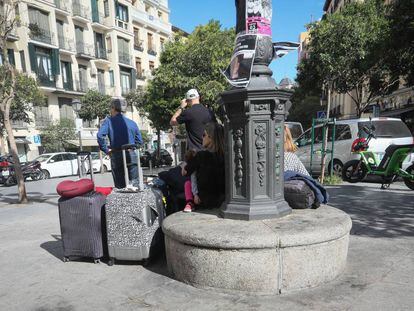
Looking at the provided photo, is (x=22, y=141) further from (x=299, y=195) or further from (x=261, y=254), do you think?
(x=261, y=254)

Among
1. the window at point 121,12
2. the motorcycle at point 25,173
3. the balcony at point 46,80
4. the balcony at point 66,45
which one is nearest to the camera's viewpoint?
the motorcycle at point 25,173

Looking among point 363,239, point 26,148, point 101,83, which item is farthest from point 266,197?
point 101,83

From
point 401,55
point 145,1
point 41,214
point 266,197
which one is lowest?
point 41,214

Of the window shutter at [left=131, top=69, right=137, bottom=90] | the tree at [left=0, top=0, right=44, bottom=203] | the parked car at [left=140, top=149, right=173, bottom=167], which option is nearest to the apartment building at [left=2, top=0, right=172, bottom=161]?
the window shutter at [left=131, top=69, right=137, bottom=90]

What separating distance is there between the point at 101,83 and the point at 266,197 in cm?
3474

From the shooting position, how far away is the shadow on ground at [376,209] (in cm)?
455

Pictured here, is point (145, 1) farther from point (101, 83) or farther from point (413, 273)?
point (413, 273)

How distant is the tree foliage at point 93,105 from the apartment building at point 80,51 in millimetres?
2311

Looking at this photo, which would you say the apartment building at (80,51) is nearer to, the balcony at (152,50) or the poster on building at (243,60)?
the balcony at (152,50)

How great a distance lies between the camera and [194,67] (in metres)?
21.6

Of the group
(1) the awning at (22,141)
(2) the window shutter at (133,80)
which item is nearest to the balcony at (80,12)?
(2) the window shutter at (133,80)

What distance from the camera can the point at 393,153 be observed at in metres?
7.80

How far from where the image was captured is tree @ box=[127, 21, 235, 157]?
2091cm

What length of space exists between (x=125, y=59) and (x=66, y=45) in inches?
299
